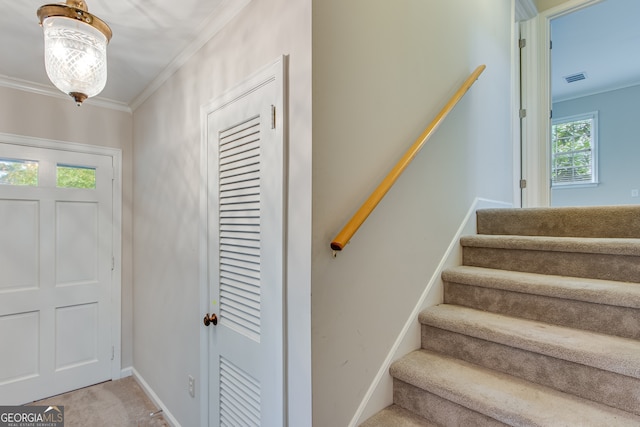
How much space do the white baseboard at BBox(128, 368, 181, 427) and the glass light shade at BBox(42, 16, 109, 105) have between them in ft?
7.10

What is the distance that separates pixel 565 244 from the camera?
1605 mm

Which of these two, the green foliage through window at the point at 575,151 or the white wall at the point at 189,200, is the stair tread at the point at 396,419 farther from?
the green foliage through window at the point at 575,151

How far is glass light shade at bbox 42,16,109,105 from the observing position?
45.4 inches

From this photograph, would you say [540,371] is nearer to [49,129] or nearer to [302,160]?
[302,160]

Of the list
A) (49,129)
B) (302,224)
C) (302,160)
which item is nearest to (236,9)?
(302,160)

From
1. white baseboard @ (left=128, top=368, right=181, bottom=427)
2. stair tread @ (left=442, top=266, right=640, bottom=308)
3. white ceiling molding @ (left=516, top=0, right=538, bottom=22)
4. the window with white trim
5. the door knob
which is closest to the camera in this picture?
stair tread @ (left=442, top=266, right=640, bottom=308)

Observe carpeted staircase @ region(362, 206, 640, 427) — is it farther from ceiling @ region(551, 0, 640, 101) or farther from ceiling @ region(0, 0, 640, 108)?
ceiling @ region(551, 0, 640, 101)

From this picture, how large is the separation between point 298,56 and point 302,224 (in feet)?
2.11

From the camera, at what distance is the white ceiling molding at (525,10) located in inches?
109

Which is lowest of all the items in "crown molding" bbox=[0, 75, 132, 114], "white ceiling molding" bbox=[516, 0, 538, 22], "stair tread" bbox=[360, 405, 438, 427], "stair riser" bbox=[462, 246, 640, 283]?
"stair tread" bbox=[360, 405, 438, 427]

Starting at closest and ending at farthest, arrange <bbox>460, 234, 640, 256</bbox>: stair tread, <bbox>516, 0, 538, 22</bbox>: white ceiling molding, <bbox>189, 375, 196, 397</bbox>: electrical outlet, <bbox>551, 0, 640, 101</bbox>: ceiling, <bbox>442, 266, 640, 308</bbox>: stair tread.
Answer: <bbox>442, 266, 640, 308</bbox>: stair tread < <bbox>460, 234, 640, 256</bbox>: stair tread < <bbox>189, 375, 196, 397</bbox>: electrical outlet < <bbox>516, 0, 538, 22</bbox>: white ceiling molding < <bbox>551, 0, 640, 101</bbox>: ceiling

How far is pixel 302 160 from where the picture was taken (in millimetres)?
1161

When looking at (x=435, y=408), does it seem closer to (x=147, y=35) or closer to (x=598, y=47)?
(x=147, y=35)

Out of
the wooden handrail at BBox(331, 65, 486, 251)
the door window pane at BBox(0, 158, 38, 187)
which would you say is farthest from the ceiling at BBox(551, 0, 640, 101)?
the door window pane at BBox(0, 158, 38, 187)
